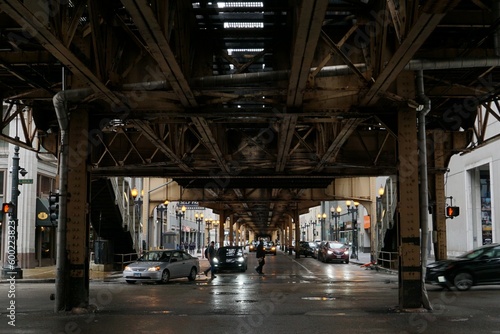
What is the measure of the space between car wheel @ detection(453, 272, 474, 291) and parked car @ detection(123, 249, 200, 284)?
12.1 meters

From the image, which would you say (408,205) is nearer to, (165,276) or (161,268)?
(161,268)

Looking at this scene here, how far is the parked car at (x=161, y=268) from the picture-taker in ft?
82.8

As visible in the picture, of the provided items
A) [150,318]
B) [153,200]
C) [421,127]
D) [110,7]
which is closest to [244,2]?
[110,7]

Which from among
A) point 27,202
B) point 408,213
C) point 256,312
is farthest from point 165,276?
point 408,213

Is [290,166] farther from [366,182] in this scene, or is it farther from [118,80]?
[366,182]

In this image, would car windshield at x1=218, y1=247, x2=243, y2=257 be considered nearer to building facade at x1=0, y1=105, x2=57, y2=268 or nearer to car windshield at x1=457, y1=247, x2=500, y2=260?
building facade at x1=0, y1=105, x2=57, y2=268

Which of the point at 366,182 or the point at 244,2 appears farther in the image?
the point at 366,182

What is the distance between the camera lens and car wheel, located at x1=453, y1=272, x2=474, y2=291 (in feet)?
67.6

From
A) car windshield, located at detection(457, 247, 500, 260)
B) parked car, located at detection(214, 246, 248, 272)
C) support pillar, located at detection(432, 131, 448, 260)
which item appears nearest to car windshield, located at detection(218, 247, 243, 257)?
parked car, located at detection(214, 246, 248, 272)

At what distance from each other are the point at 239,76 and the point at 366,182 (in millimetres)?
29664

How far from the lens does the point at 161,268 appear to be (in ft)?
83.6

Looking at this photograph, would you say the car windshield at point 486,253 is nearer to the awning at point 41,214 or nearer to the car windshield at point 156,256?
the car windshield at point 156,256

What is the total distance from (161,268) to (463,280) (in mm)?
12331

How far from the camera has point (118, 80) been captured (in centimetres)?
1292
